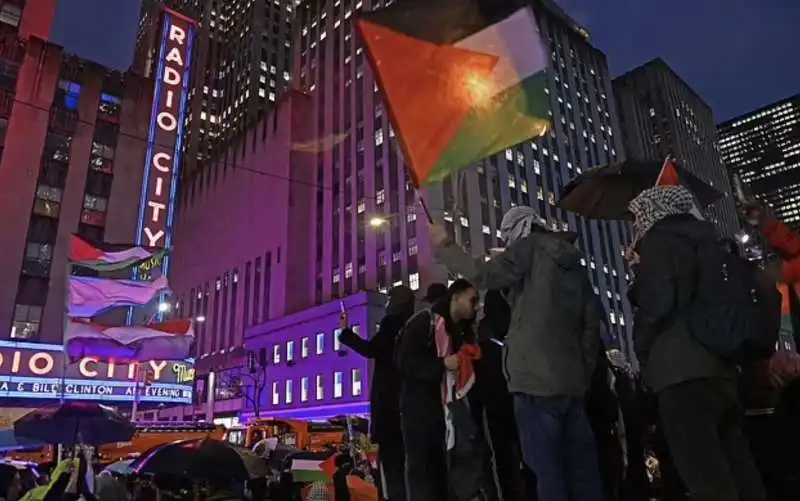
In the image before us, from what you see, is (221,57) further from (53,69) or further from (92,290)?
(92,290)

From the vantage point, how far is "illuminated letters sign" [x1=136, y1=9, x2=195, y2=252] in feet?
93.9

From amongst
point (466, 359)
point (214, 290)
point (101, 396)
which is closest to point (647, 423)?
point (466, 359)

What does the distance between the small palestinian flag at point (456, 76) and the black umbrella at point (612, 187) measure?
214 centimetres

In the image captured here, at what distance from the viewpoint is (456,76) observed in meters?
5.43

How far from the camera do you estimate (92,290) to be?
1789 cm

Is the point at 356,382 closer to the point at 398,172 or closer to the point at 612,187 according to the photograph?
the point at 398,172

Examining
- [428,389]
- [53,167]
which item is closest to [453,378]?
[428,389]

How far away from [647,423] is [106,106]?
130ft

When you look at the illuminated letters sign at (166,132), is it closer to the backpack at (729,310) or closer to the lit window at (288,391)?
the lit window at (288,391)

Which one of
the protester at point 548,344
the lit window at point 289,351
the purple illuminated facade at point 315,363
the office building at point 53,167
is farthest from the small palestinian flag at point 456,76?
the lit window at point 289,351

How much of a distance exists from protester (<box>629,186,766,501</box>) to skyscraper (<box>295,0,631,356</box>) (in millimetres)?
43987

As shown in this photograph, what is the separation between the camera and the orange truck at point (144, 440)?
1972 centimetres

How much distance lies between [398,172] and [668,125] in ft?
219

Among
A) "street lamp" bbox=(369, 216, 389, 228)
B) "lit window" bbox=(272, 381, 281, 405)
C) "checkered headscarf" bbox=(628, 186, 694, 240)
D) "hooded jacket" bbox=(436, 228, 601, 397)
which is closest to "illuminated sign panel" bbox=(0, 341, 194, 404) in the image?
"street lamp" bbox=(369, 216, 389, 228)
